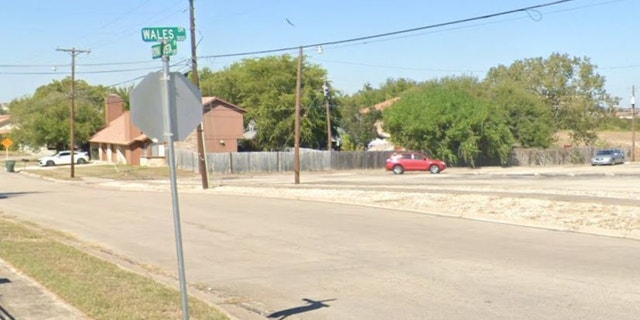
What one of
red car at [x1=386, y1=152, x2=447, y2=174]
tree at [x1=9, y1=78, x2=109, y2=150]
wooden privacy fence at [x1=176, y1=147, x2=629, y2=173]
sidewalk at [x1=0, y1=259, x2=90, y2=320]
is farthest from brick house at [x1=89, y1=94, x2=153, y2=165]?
sidewalk at [x1=0, y1=259, x2=90, y2=320]

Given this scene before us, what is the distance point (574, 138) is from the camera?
3846 inches

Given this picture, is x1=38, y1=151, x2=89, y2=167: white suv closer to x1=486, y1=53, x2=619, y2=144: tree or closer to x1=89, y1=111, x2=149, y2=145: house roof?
x1=89, y1=111, x2=149, y2=145: house roof

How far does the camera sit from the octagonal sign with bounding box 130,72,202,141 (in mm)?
6188

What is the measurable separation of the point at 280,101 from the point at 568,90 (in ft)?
143

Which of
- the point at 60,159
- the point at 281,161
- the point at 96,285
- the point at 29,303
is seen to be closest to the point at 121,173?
the point at 281,161

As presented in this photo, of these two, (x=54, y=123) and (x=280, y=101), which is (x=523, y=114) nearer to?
(x=280, y=101)

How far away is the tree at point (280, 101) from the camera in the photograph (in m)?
76.2

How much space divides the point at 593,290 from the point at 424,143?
56736 millimetres

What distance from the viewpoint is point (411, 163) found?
54812mm

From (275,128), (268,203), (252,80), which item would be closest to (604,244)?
(268,203)

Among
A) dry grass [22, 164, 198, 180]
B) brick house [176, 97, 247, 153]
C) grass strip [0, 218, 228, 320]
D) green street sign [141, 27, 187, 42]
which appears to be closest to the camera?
green street sign [141, 27, 187, 42]

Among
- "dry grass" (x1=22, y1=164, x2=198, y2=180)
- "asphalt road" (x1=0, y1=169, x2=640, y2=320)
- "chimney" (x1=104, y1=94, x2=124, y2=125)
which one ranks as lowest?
"asphalt road" (x1=0, y1=169, x2=640, y2=320)

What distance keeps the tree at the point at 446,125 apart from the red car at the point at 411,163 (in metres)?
9.54

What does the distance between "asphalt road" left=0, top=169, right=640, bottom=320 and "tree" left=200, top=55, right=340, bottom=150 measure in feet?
180
